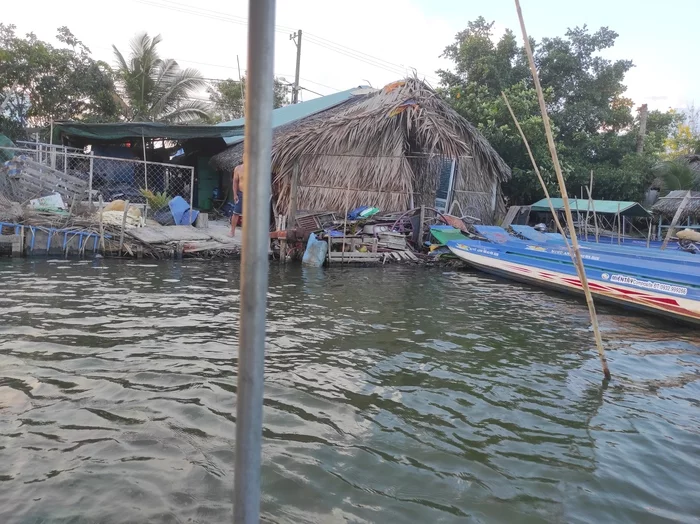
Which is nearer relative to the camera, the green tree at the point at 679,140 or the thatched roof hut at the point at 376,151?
the thatched roof hut at the point at 376,151

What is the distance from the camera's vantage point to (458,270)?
12961 millimetres

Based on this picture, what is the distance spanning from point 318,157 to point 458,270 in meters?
4.76

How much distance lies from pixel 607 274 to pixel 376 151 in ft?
23.6

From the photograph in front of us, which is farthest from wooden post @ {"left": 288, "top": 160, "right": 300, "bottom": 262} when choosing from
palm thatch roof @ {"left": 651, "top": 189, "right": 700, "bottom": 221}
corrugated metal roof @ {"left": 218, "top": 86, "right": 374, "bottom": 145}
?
palm thatch roof @ {"left": 651, "top": 189, "right": 700, "bottom": 221}

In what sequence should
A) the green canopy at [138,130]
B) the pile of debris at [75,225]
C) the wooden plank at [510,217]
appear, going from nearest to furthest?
the pile of debris at [75,225] → the green canopy at [138,130] → the wooden plank at [510,217]

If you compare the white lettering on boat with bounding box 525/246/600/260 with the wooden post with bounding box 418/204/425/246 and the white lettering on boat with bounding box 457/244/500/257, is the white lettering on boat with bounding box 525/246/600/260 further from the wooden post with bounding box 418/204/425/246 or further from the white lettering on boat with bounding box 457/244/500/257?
the wooden post with bounding box 418/204/425/246

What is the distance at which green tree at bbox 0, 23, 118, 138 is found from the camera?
17.8 meters

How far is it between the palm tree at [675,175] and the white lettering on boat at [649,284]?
1353 centimetres

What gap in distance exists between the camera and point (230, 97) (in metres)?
29.2

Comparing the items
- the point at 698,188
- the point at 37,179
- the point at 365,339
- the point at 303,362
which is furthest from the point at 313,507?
the point at 698,188

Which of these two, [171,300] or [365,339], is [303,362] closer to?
[365,339]

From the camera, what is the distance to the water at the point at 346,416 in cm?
299

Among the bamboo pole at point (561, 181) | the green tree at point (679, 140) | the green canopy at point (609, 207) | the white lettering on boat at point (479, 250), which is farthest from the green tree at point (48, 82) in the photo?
the green tree at point (679, 140)

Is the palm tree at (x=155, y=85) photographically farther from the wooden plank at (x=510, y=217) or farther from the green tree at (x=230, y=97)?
the wooden plank at (x=510, y=217)
